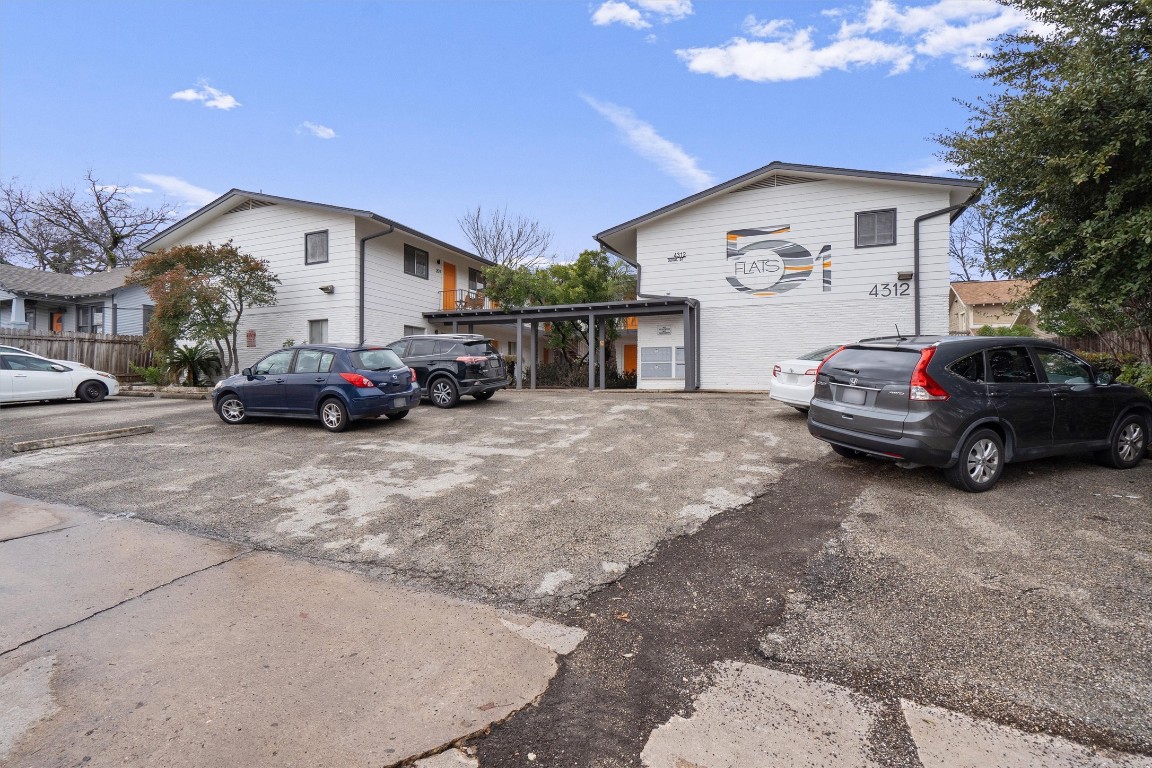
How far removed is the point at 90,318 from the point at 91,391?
593 inches

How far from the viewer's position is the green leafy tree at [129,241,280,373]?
16594mm

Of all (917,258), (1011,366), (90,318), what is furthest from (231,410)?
(90,318)

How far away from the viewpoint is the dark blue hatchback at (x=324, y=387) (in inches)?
364

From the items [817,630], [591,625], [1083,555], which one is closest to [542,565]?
[591,625]

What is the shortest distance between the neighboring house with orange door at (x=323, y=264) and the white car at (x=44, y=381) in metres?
5.71

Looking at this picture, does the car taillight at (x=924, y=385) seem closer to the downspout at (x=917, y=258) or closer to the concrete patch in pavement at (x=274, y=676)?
the concrete patch in pavement at (x=274, y=676)

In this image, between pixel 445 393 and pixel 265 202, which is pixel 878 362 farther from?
pixel 265 202

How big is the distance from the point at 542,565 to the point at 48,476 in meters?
6.46

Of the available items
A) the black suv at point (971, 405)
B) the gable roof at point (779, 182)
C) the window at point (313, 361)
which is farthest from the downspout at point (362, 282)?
the black suv at point (971, 405)

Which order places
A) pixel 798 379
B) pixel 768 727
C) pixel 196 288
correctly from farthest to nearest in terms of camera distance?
pixel 196 288
pixel 798 379
pixel 768 727

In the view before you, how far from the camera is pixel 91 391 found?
14023 millimetres

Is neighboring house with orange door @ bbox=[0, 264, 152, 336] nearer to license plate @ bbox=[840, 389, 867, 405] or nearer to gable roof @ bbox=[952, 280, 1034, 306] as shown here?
license plate @ bbox=[840, 389, 867, 405]

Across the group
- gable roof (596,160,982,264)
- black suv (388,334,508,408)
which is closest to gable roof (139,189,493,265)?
gable roof (596,160,982,264)

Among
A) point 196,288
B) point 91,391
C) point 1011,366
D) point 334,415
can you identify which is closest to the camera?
point 1011,366
